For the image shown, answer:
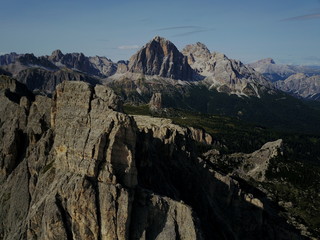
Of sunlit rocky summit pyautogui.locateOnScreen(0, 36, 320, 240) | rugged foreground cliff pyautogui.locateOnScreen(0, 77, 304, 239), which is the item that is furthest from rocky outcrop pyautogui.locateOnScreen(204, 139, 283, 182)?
rugged foreground cliff pyautogui.locateOnScreen(0, 77, 304, 239)

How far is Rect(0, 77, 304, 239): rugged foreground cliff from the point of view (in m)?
49.7

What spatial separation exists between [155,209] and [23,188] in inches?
983

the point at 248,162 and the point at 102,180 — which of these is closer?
the point at 102,180

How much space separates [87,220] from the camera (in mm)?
48906

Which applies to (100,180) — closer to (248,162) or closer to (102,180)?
(102,180)

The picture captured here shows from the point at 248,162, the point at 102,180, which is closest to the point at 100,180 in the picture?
the point at 102,180

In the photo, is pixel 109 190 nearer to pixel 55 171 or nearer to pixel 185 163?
pixel 55 171

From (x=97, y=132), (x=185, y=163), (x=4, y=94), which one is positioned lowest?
(x=185, y=163)

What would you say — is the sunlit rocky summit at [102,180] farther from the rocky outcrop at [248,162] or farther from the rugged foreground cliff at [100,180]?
the rocky outcrop at [248,162]

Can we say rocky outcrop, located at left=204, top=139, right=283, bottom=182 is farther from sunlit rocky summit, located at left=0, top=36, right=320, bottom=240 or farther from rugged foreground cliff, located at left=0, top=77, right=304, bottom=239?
rugged foreground cliff, located at left=0, top=77, right=304, bottom=239

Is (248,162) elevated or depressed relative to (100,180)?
depressed

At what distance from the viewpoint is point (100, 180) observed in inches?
2035

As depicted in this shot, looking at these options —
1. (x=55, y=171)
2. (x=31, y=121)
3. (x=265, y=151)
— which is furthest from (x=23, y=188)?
(x=265, y=151)

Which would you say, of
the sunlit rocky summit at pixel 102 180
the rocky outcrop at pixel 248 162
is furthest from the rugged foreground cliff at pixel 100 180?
the rocky outcrop at pixel 248 162
